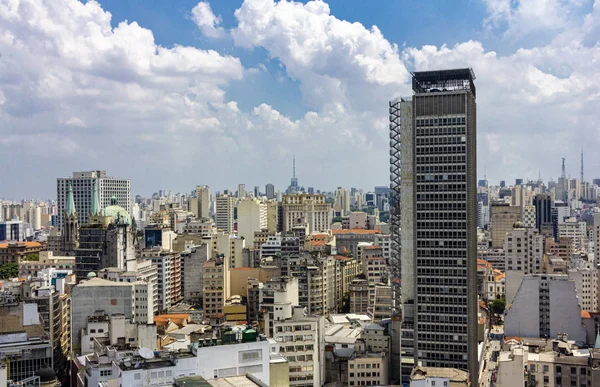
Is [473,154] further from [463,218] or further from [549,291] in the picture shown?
[549,291]

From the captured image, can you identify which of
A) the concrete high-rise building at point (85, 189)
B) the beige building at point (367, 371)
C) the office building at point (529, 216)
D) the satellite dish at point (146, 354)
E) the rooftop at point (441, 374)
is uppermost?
the concrete high-rise building at point (85, 189)

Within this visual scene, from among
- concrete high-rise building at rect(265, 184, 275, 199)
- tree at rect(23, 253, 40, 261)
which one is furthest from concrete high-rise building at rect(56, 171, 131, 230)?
concrete high-rise building at rect(265, 184, 275, 199)

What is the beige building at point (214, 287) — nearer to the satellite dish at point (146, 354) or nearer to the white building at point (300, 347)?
the white building at point (300, 347)

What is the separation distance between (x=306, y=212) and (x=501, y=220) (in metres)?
27.2

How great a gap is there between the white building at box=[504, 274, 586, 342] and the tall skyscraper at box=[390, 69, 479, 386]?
9.28 meters

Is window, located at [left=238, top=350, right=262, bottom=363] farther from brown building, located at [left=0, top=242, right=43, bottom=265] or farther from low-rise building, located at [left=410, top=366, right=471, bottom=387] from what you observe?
brown building, located at [left=0, top=242, right=43, bottom=265]

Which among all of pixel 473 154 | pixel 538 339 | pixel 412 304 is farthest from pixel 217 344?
pixel 538 339

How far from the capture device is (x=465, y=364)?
3797 cm

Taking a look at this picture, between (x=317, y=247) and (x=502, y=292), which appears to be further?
(x=317, y=247)

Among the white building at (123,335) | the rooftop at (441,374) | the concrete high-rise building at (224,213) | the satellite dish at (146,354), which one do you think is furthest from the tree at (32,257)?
the satellite dish at (146,354)

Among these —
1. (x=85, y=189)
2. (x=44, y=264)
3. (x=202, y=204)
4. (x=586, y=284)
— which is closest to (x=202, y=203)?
(x=202, y=204)

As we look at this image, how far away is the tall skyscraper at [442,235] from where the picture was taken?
126 ft

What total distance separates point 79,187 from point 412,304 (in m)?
79.5

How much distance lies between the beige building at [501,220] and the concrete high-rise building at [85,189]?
173ft
